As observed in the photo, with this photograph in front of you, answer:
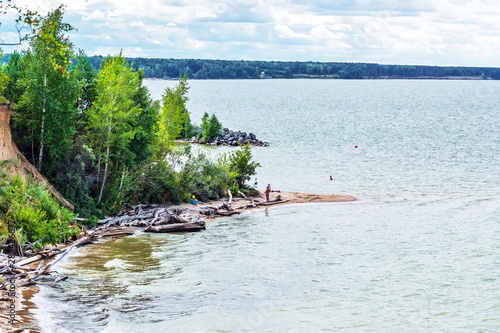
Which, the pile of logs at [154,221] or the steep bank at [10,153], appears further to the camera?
the pile of logs at [154,221]

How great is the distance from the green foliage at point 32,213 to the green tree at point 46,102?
3.31 m

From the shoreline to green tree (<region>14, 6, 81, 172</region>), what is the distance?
6201 millimetres

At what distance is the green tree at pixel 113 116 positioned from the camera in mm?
37688

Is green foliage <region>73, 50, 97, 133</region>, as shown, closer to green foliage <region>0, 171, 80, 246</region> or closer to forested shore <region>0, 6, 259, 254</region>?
forested shore <region>0, 6, 259, 254</region>

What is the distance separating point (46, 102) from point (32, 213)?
8.27 metres

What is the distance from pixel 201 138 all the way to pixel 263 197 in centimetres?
4913

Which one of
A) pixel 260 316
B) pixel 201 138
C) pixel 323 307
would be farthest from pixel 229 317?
pixel 201 138

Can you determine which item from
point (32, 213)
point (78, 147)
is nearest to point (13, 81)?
point (78, 147)

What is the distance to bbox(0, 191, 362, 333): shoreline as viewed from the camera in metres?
18.8

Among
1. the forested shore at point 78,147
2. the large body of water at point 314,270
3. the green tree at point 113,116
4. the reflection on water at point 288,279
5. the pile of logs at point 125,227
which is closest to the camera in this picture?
the reflection on water at point 288,279

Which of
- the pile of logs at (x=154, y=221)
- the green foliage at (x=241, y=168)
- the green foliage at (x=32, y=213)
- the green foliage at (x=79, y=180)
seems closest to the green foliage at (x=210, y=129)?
the green foliage at (x=241, y=168)

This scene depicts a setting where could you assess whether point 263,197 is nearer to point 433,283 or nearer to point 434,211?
point 434,211

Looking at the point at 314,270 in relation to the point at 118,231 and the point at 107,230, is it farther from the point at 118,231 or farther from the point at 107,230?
the point at 107,230

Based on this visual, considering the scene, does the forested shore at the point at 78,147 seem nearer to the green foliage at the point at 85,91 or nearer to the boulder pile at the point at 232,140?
the green foliage at the point at 85,91
